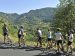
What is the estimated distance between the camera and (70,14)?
47.0 meters

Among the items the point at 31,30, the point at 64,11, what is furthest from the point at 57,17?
the point at 31,30

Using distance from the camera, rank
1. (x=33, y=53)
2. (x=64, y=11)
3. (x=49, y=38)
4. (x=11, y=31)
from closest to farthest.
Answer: (x=33, y=53) → (x=49, y=38) → (x=11, y=31) → (x=64, y=11)

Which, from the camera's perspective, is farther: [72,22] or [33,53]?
[72,22]

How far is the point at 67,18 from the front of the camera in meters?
47.4

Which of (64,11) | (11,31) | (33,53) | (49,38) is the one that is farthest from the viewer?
(64,11)

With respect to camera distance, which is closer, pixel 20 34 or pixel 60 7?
pixel 20 34

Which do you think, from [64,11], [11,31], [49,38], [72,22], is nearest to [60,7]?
[64,11]

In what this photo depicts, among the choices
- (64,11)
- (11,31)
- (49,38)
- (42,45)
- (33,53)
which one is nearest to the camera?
(33,53)

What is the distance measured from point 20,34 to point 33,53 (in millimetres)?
4513

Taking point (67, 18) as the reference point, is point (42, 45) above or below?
below

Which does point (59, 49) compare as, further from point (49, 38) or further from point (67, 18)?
point (67, 18)

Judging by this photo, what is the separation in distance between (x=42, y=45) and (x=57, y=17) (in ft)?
63.6

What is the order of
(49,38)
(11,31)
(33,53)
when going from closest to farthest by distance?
(33,53) → (49,38) → (11,31)

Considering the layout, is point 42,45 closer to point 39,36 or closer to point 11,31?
point 39,36
